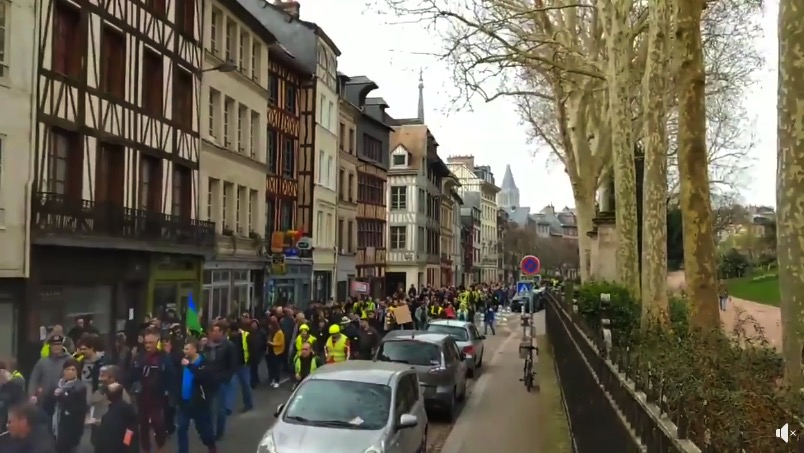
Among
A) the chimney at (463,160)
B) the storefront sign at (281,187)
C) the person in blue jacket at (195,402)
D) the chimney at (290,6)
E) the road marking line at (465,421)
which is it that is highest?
the chimney at (463,160)

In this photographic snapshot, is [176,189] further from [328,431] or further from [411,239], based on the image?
[411,239]

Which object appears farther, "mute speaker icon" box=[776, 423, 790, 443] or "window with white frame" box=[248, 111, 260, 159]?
"window with white frame" box=[248, 111, 260, 159]

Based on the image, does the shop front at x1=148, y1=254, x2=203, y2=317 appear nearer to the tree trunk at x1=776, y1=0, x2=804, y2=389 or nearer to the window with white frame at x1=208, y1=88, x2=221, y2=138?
the window with white frame at x1=208, y1=88, x2=221, y2=138

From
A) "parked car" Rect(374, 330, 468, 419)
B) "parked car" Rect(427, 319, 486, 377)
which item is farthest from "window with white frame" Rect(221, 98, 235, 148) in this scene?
"parked car" Rect(374, 330, 468, 419)

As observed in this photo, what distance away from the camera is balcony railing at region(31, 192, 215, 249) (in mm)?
17531

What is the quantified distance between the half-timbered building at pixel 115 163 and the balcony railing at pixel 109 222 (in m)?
0.03

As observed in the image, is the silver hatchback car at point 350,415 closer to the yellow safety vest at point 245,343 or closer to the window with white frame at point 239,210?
the yellow safety vest at point 245,343

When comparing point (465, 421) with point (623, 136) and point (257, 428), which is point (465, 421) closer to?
point (257, 428)

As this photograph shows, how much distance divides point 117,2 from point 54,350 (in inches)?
492

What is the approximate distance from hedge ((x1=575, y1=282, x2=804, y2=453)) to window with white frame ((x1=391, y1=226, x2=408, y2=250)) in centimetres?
5514

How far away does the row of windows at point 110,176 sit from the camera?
18.7 m

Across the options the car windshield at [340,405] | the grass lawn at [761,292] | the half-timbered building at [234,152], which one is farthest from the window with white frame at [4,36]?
the grass lawn at [761,292]

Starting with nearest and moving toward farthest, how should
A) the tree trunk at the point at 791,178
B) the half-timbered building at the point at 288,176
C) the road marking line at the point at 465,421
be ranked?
1. the tree trunk at the point at 791,178
2. the road marking line at the point at 465,421
3. the half-timbered building at the point at 288,176

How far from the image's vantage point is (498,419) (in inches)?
607
